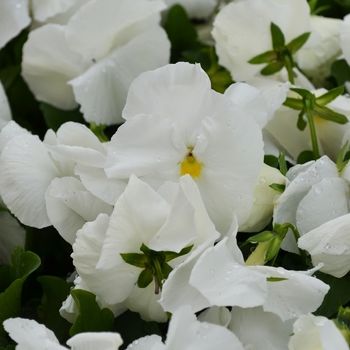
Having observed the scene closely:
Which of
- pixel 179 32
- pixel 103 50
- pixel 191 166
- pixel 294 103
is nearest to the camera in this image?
pixel 191 166

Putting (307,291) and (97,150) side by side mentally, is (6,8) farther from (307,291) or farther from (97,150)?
→ (307,291)

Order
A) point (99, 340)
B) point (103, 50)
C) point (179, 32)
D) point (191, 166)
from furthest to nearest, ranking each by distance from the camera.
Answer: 1. point (179, 32)
2. point (103, 50)
3. point (191, 166)
4. point (99, 340)

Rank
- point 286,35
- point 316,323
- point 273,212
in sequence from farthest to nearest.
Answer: point 286,35
point 273,212
point 316,323

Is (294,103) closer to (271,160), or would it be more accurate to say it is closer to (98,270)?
(271,160)

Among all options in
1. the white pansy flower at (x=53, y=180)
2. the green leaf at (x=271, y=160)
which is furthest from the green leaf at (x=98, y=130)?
the green leaf at (x=271, y=160)

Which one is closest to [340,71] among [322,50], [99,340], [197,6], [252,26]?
[322,50]

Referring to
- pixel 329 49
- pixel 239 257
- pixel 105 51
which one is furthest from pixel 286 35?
pixel 239 257
